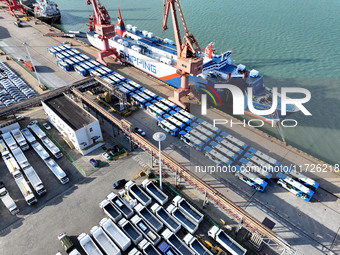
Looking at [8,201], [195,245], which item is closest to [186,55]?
[195,245]

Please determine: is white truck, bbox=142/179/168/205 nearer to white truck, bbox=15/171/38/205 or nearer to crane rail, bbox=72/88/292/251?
crane rail, bbox=72/88/292/251

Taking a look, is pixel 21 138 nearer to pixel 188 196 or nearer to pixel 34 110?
pixel 34 110

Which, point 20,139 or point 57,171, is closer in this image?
point 57,171

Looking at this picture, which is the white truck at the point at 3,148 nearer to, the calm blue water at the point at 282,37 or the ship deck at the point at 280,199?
the ship deck at the point at 280,199

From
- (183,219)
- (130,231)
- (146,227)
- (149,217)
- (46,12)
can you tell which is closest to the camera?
(130,231)

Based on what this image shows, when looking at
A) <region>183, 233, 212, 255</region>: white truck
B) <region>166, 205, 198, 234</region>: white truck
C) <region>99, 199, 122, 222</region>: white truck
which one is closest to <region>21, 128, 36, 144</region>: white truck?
<region>99, 199, 122, 222</region>: white truck

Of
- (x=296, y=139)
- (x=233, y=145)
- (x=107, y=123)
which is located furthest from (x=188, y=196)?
(x=296, y=139)

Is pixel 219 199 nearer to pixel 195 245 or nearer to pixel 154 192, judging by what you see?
pixel 195 245
